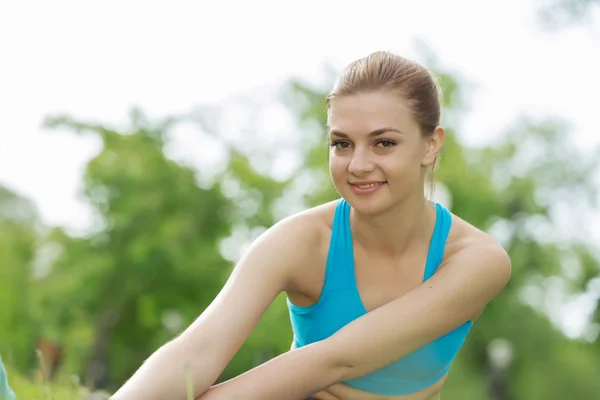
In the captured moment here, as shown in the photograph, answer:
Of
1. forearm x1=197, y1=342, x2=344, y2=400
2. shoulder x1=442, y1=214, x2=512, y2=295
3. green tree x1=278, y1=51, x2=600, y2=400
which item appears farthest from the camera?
green tree x1=278, y1=51, x2=600, y2=400

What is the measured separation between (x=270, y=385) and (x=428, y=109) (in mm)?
1199

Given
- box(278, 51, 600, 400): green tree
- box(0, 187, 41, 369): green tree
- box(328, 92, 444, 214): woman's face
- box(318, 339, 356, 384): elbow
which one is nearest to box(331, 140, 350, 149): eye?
box(328, 92, 444, 214): woman's face

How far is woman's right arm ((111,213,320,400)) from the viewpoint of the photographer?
8.11 feet

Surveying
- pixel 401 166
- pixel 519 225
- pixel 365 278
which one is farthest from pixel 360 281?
pixel 519 225

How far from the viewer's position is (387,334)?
2775mm

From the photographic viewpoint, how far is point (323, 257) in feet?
10.0

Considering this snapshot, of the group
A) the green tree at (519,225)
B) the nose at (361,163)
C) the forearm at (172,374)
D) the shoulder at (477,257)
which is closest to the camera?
the forearm at (172,374)

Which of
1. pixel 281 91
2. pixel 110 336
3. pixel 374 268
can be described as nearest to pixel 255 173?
pixel 281 91

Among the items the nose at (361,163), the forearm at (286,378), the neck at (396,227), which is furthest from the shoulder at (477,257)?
the forearm at (286,378)

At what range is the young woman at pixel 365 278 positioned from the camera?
2.65 meters

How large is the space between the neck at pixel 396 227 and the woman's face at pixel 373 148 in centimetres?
13

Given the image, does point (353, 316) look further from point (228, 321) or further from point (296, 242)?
point (228, 321)

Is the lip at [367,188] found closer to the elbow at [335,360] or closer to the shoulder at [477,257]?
the shoulder at [477,257]

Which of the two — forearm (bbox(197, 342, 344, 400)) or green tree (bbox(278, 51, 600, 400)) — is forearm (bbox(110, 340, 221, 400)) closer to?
forearm (bbox(197, 342, 344, 400))
